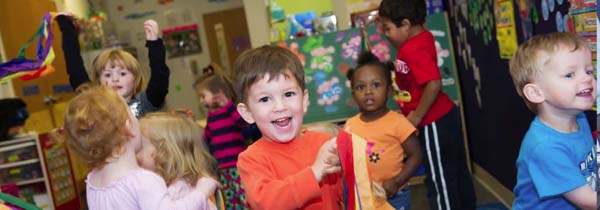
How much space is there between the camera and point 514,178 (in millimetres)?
3836

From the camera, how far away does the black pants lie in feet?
10.1

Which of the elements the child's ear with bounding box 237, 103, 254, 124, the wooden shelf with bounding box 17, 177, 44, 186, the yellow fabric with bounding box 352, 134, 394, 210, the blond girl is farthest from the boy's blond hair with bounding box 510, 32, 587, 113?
the wooden shelf with bounding box 17, 177, 44, 186

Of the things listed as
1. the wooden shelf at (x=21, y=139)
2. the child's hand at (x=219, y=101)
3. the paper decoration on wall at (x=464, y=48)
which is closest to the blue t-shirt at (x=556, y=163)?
the child's hand at (x=219, y=101)

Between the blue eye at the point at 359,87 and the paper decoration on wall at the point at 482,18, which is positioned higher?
the paper decoration on wall at the point at 482,18

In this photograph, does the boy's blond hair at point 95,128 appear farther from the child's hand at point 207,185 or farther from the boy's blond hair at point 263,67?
the boy's blond hair at point 263,67

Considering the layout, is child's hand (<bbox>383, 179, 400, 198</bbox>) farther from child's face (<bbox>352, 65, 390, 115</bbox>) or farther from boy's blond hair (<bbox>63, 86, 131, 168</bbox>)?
boy's blond hair (<bbox>63, 86, 131, 168</bbox>)

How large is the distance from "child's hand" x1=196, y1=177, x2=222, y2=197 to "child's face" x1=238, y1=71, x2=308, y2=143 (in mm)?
595

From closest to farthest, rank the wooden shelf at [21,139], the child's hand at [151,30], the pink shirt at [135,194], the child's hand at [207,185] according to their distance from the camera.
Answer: the pink shirt at [135,194] → the child's hand at [207,185] → the child's hand at [151,30] → the wooden shelf at [21,139]

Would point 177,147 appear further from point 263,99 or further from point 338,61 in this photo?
point 338,61

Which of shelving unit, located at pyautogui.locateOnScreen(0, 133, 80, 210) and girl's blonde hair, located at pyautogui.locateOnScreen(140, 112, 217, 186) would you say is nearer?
girl's blonde hair, located at pyautogui.locateOnScreen(140, 112, 217, 186)

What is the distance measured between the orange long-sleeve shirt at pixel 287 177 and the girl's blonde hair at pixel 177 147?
644mm

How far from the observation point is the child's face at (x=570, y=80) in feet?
5.33

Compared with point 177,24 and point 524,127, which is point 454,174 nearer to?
point 524,127

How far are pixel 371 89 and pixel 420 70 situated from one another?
0.33 meters
